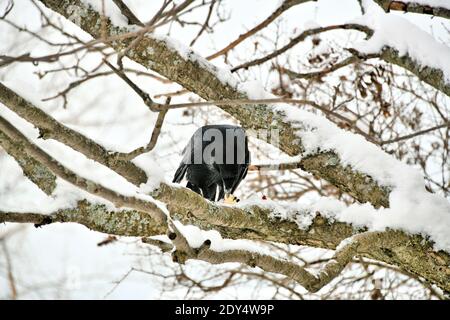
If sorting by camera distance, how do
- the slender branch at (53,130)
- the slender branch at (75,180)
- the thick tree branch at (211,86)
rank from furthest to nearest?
the thick tree branch at (211,86), the slender branch at (53,130), the slender branch at (75,180)

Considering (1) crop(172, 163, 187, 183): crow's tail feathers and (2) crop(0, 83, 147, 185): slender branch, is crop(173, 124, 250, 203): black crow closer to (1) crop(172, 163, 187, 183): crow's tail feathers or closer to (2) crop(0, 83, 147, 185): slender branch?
(1) crop(172, 163, 187, 183): crow's tail feathers

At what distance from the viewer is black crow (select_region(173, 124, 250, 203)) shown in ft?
12.0

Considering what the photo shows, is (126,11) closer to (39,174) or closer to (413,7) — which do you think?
(39,174)

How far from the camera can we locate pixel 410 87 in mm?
5754

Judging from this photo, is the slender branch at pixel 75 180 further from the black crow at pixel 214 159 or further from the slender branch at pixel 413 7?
the slender branch at pixel 413 7

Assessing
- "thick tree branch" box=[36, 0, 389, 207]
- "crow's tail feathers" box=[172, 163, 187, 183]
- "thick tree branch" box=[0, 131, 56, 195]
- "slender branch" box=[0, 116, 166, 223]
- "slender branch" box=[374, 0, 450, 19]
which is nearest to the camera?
"slender branch" box=[0, 116, 166, 223]

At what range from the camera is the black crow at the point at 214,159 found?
3660 mm

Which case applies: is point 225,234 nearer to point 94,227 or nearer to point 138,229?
point 138,229

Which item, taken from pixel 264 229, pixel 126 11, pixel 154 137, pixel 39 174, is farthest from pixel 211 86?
pixel 154 137

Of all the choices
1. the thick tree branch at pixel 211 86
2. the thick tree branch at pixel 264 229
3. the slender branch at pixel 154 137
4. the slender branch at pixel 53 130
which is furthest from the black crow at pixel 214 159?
the slender branch at pixel 154 137

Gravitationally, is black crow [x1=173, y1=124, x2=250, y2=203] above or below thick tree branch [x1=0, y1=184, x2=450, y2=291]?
above

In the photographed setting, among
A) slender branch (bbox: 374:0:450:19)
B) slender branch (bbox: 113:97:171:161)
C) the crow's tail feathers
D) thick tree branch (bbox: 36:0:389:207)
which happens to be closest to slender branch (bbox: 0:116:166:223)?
slender branch (bbox: 113:97:171:161)

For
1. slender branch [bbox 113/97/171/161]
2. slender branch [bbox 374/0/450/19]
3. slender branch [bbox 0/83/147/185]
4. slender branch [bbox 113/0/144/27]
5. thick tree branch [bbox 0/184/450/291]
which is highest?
slender branch [bbox 374/0/450/19]
